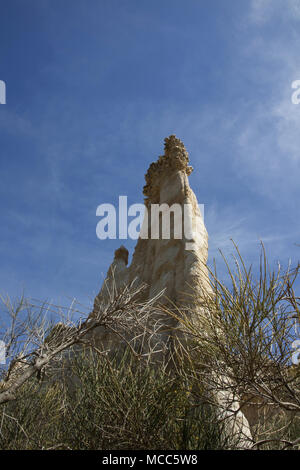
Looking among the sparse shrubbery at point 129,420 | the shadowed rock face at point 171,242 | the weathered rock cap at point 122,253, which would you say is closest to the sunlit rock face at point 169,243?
the shadowed rock face at point 171,242

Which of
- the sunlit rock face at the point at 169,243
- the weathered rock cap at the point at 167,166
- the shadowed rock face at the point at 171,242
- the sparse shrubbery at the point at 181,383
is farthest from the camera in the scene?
the weathered rock cap at the point at 167,166

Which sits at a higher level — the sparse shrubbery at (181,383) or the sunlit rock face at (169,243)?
the sunlit rock face at (169,243)


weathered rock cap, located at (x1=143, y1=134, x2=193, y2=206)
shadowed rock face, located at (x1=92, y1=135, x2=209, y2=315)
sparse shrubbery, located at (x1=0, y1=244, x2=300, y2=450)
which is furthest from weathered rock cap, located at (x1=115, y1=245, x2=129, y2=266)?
sparse shrubbery, located at (x1=0, y1=244, x2=300, y2=450)

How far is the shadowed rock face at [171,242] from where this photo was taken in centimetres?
1099

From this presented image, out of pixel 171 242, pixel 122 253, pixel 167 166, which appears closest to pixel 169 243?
pixel 171 242

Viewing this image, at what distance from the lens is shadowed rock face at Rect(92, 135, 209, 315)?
11.0m

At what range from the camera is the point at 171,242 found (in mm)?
12531

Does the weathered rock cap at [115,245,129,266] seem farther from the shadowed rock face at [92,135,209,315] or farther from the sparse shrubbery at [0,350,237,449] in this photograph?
the sparse shrubbery at [0,350,237,449]

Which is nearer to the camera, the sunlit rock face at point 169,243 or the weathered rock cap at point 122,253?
the sunlit rock face at point 169,243

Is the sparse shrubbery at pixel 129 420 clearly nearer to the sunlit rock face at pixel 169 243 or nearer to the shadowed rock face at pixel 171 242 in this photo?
the sunlit rock face at pixel 169 243

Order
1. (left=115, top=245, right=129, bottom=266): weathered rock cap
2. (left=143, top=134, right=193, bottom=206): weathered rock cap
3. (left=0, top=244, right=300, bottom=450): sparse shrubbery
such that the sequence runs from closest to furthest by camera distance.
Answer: (left=0, top=244, right=300, bottom=450): sparse shrubbery → (left=143, top=134, right=193, bottom=206): weathered rock cap → (left=115, top=245, right=129, bottom=266): weathered rock cap

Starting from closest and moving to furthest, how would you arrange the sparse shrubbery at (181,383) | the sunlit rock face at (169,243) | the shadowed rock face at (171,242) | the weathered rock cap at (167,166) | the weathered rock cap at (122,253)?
the sparse shrubbery at (181,383) < the sunlit rock face at (169,243) < the shadowed rock face at (171,242) < the weathered rock cap at (167,166) < the weathered rock cap at (122,253)
